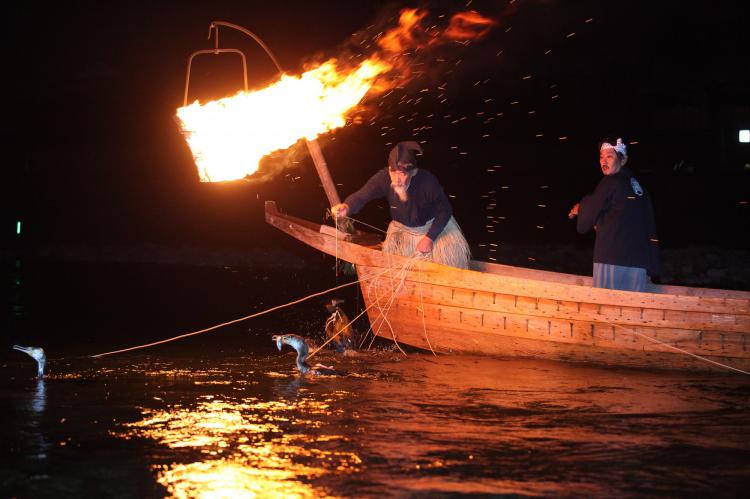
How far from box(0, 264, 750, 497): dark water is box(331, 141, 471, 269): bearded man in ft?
3.75

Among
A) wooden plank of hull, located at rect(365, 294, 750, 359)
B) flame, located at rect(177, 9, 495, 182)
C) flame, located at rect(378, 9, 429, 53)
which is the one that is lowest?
wooden plank of hull, located at rect(365, 294, 750, 359)

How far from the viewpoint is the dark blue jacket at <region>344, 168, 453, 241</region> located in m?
10.2

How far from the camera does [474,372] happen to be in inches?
373

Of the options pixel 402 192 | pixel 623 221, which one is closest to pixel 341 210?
pixel 402 192

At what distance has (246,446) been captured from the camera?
254 inches

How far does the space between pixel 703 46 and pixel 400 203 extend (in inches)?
1042

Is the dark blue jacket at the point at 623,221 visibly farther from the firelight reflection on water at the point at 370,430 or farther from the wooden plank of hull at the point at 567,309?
the firelight reflection on water at the point at 370,430

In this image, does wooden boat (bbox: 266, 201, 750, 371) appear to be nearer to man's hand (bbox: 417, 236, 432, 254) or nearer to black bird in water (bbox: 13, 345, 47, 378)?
man's hand (bbox: 417, 236, 432, 254)

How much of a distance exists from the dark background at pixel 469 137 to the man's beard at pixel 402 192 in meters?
15.0

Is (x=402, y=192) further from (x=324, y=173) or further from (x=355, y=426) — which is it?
(x=355, y=426)

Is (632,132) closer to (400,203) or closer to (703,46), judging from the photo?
(703,46)

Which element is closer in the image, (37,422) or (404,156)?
(37,422)

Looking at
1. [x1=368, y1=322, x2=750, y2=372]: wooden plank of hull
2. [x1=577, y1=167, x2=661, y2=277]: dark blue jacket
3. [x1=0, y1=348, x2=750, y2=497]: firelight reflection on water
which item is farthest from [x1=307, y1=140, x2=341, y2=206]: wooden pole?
[x1=577, y1=167, x2=661, y2=277]: dark blue jacket

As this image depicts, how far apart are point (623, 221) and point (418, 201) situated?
2147mm
